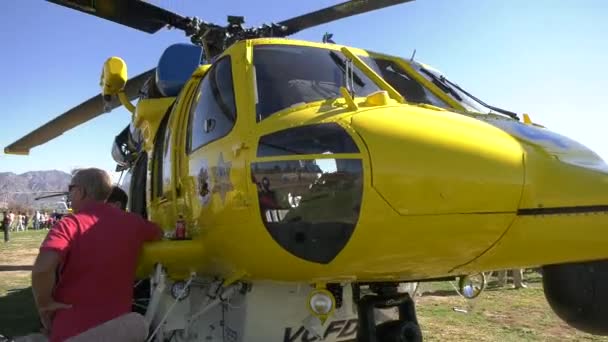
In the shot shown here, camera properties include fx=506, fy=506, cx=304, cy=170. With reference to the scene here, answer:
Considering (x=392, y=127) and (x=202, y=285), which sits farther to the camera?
(x=202, y=285)

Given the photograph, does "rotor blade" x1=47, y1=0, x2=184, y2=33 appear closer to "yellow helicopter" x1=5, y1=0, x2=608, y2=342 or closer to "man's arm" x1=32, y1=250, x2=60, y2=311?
"yellow helicopter" x1=5, y1=0, x2=608, y2=342

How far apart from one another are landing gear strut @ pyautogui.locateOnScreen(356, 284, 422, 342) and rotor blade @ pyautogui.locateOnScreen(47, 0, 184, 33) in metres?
3.97

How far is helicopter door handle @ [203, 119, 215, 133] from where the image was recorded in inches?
134

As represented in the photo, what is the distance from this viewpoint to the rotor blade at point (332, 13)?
550cm

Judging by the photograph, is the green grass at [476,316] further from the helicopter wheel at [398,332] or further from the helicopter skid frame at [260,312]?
the helicopter wheel at [398,332]

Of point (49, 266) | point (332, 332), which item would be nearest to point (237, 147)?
point (49, 266)

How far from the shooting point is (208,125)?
3.47 m

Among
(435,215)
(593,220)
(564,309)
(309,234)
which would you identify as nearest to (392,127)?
(435,215)

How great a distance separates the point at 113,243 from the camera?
8.47ft

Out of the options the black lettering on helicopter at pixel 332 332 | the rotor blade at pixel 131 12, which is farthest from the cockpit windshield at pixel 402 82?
the rotor blade at pixel 131 12

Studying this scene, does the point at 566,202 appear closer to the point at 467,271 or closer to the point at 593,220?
the point at 593,220

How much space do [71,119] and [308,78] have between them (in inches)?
206

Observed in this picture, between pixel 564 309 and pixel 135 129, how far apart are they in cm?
441

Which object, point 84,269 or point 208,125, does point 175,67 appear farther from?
point 84,269
